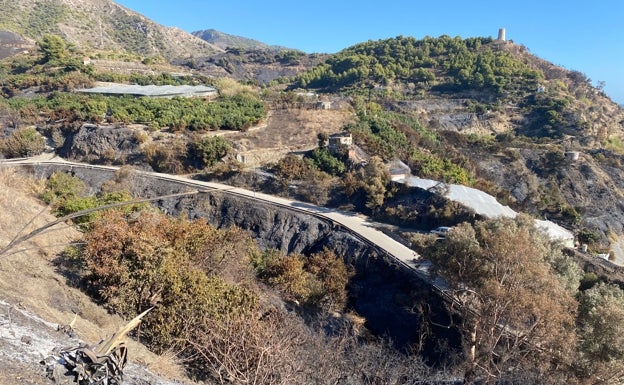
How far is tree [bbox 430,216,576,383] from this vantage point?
10070 mm

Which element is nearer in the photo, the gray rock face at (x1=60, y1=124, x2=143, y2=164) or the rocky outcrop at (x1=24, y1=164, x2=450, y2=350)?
the rocky outcrop at (x1=24, y1=164, x2=450, y2=350)

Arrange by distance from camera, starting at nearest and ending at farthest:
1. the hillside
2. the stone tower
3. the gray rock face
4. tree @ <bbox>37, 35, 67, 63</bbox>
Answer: the hillside → the gray rock face → tree @ <bbox>37, 35, 67, 63</bbox> → the stone tower

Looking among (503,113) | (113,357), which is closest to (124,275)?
(113,357)

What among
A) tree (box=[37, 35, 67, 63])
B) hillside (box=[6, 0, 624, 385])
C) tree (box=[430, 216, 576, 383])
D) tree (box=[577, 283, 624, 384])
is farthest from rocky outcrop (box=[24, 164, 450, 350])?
tree (box=[37, 35, 67, 63])

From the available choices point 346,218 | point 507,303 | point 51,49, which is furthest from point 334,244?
point 51,49

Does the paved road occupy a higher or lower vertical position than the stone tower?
lower

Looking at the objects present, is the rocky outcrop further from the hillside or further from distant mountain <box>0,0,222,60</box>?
distant mountain <box>0,0,222,60</box>

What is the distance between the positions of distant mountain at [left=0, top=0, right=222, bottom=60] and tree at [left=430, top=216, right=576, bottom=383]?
58.5 m

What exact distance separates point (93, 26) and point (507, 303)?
82.5 m

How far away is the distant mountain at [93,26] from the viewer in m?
63.7

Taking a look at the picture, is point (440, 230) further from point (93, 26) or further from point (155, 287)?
point (93, 26)

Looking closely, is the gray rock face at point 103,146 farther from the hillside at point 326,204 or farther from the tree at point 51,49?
the tree at point 51,49

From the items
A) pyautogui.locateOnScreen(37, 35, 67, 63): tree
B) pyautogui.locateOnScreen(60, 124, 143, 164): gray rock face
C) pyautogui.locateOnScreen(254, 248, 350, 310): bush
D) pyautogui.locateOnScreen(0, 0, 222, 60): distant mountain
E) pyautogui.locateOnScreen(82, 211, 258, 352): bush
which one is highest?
pyautogui.locateOnScreen(0, 0, 222, 60): distant mountain

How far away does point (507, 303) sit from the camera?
9984 millimetres
